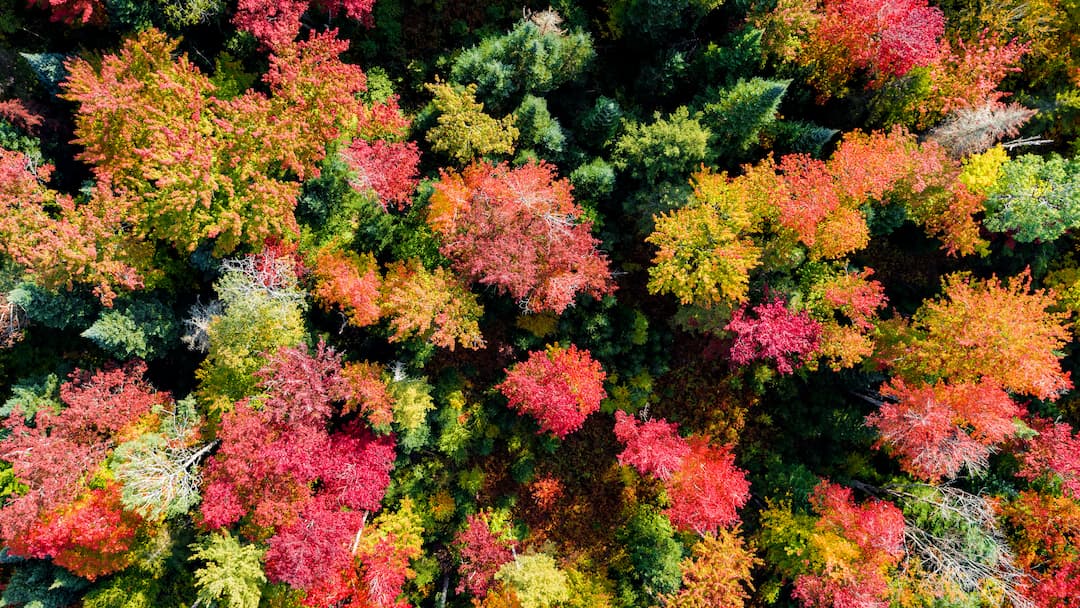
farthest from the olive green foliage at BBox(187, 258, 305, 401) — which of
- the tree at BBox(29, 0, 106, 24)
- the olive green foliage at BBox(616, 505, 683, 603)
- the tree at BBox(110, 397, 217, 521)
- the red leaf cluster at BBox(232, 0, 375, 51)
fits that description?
the olive green foliage at BBox(616, 505, 683, 603)

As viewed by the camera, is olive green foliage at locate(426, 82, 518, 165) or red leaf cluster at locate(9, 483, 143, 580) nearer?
red leaf cluster at locate(9, 483, 143, 580)

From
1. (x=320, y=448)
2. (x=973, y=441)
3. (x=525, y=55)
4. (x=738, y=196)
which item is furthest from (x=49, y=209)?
(x=973, y=441)

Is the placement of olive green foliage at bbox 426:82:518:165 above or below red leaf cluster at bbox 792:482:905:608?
above

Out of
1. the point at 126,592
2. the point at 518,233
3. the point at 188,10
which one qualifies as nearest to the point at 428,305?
the point at 518,233

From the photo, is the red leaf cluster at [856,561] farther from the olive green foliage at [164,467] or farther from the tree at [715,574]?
the olive green foliage at [164,467]

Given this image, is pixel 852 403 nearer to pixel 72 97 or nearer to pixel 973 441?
pixel 973 441

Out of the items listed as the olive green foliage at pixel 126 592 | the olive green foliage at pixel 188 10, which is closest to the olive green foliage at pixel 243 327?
the olive green foliage at pixel 126 592

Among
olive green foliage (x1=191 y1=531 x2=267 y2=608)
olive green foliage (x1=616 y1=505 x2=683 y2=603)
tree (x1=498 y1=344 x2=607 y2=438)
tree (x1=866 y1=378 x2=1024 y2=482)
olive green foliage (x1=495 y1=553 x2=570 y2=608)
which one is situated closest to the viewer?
olive green foliage (x1=191 y1=531 x2=267 y2=608)

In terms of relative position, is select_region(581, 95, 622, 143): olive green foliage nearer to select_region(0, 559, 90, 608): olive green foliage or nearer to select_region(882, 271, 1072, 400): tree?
select_region(882, 271, 1072, 400): tree

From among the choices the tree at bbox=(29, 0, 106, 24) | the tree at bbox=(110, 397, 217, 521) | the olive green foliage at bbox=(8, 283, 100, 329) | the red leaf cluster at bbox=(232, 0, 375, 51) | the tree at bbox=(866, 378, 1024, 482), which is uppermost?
the tree at bbox=(29, 0, 106, 24)
